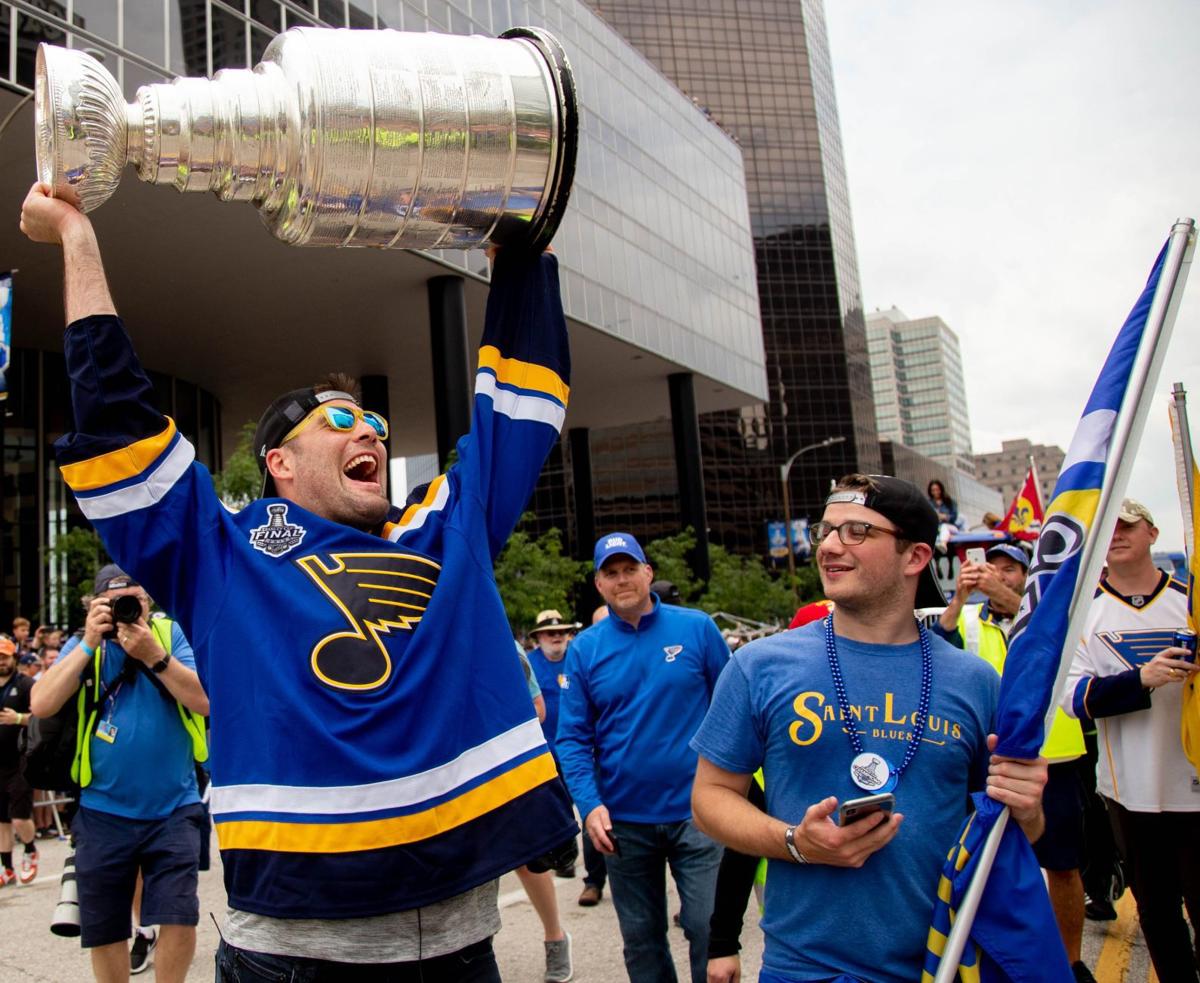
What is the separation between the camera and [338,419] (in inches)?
110

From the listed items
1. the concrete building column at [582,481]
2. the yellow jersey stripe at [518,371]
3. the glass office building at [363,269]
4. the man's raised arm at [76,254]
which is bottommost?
the yellow jersey stripe at [518,371]

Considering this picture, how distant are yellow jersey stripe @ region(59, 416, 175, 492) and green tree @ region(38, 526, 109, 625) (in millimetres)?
20498

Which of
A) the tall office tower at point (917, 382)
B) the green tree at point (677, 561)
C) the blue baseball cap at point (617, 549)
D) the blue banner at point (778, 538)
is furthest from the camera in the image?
the tall office tower at point (917, 382)

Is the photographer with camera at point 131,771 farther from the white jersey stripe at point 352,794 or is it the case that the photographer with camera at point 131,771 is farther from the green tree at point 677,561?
the green tree at point 677,561

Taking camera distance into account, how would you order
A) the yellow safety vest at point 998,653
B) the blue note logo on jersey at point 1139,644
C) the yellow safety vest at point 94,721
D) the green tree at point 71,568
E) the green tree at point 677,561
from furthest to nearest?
the green tree at point 677,561 → the green tree at point 71,568 → the yellow safety vest at point 998,653 → the yellow safety vest at point 94,721 → the blue note logo on jersey at point 1139,644

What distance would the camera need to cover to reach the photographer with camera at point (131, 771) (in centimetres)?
475

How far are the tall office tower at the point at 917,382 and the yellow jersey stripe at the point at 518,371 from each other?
16551 cm

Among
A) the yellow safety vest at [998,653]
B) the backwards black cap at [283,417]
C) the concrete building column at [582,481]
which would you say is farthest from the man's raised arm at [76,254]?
the concrete building column at [582,481]

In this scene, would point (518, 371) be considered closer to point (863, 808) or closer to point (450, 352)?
point (863, 808)

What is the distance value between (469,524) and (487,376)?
0.46 metres

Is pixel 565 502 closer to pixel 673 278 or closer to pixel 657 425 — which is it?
pixel 657 425

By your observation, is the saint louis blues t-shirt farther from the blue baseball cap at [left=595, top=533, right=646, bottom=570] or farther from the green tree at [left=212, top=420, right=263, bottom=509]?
the green tree at [left=212, top=420, right=263, bottom=509]

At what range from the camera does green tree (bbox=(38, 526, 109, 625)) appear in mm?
21672

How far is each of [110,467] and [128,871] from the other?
3.28 m
